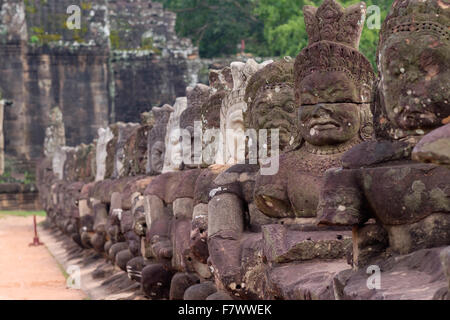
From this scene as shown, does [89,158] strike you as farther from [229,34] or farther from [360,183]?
[229,34]

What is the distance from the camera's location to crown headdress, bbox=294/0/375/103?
5582 mm

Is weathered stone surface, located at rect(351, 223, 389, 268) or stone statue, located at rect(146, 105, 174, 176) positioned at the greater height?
weathered stone surface, located at rect(351, 223, 389, 268)

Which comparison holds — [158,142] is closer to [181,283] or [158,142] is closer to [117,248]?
[117,248]

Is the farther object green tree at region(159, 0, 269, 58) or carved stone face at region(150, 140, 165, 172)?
green tree at region(159, 0, 269, 58)

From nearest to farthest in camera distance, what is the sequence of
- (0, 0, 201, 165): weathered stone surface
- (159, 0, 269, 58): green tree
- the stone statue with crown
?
the stone statue with crown, (0, 0, 201, 165): weathered stone surface, (159, 0, 269, 58): green tree

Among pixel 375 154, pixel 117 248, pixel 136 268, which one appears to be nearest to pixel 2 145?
pixel 117 248

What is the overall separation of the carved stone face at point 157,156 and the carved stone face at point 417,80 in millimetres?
6487

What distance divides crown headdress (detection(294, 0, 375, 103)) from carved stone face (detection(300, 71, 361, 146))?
0.25 ft

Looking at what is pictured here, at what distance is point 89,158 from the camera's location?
Answer: 1872 cm

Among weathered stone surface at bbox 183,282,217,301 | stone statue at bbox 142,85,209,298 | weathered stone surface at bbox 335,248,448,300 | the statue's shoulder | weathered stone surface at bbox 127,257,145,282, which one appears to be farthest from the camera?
weathered stone surface at bbox 127,257,145,282

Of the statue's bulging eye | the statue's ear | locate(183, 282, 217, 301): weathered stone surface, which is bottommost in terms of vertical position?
locate(183, 282, 217, 301): weathered stone surface

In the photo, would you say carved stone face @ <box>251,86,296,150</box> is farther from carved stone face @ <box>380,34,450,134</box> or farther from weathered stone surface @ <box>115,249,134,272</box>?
weathered stone surface @ <box>115,249,134,272</box>

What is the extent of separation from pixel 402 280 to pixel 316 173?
1.72 meters

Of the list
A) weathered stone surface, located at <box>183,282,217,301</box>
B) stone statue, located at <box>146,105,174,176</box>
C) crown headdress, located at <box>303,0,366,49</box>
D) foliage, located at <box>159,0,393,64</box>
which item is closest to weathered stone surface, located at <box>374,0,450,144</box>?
crown headdress, located at <box>303,0,366,49</box>
